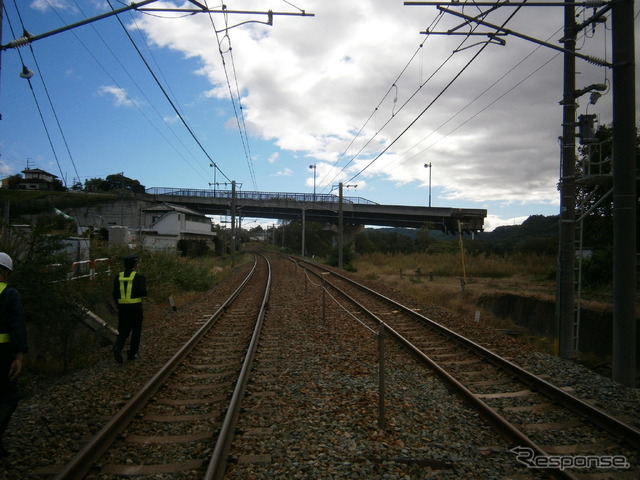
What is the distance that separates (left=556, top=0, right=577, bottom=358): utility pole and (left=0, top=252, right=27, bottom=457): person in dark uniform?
9480 mm

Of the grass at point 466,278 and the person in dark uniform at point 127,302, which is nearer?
the person in dark uniform at point 127,302

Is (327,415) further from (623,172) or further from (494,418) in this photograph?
(623,172)

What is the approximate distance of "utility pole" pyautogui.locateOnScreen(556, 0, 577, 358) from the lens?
9.86 m

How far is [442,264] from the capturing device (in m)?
36.7

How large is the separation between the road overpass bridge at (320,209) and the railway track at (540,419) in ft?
154

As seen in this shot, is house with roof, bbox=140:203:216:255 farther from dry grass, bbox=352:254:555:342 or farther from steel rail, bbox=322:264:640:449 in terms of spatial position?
steel rail, bbox=322:264:640:449

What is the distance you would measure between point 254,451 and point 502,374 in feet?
15.6

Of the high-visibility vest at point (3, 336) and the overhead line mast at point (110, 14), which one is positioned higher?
the overhead line mast at point (110, 14)

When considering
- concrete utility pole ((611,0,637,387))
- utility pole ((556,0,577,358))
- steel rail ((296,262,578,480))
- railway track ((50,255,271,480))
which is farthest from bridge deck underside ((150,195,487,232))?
steel rail ((296,262,578,480))

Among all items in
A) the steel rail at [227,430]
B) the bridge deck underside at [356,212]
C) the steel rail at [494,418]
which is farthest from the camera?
the bridge deck underside at [356,212]

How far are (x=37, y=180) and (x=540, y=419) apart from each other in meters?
85.7

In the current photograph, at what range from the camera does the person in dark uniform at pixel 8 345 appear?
15.6ft

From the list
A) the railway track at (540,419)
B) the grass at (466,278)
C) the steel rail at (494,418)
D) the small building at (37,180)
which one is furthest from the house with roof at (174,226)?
the steel rail at (494,418)

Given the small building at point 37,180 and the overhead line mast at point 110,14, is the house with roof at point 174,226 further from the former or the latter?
the overhead line mast at point 110,14
